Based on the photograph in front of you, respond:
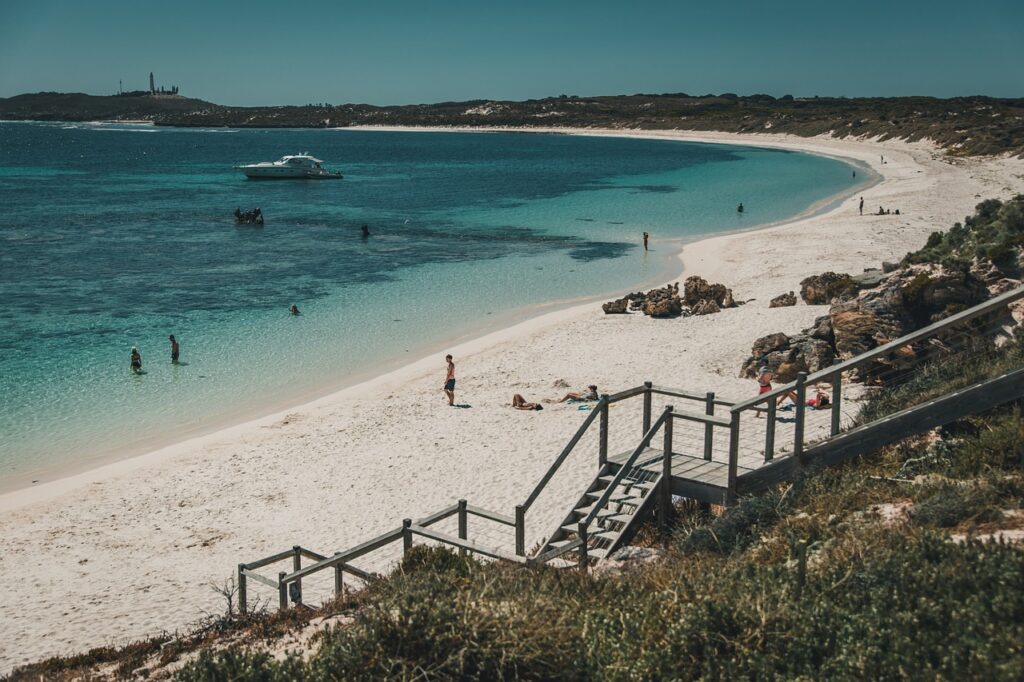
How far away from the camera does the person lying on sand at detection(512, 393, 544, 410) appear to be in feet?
60.4

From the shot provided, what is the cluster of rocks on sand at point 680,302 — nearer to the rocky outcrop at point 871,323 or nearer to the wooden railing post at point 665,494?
the rocky outcrop at point 871,323

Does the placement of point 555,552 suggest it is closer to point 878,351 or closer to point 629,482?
point 629,482

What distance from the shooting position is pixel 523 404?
60.7ft

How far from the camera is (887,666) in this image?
16.2 feet

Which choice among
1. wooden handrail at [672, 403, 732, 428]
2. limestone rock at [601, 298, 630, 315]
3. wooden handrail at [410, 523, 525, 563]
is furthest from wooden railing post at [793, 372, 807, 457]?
limestone rock at [601, 298, 630, 315]

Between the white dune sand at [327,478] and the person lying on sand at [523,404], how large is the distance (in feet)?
0.76

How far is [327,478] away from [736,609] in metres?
11.1

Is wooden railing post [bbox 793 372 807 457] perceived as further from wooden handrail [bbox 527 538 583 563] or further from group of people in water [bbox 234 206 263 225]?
group of people in water [bbox 234 206 263 225]

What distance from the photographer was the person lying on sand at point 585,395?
18516 millimetres

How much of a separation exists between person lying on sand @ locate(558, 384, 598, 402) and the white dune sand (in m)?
0.57

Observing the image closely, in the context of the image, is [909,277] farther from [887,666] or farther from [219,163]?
[219,163]

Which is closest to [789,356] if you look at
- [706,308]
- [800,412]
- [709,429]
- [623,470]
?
[706,308]

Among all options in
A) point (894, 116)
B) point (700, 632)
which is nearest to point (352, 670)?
point (700, 632)

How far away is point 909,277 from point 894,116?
4652 inches
